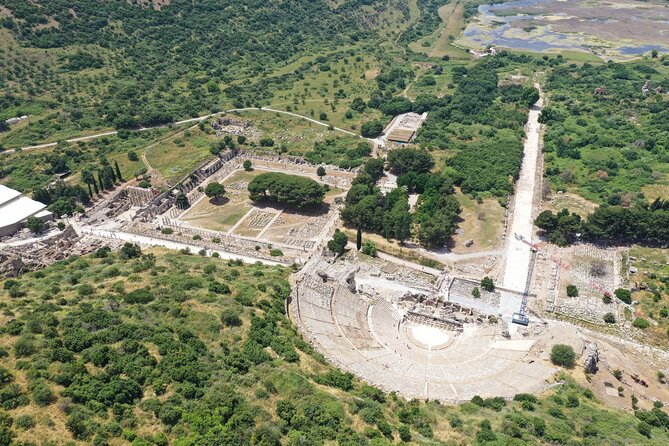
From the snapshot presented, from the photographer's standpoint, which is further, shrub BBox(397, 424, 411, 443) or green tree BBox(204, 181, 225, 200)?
green tree BBox(204, 181, 225, 200)

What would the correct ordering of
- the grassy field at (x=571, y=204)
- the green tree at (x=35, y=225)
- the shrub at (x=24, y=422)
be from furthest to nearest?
the grassy field at (x=571, y=204) → the green tree at (x=35, y=225) → the shrub at (x=24, y=422)

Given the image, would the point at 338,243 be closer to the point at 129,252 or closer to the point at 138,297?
the point at 129,252

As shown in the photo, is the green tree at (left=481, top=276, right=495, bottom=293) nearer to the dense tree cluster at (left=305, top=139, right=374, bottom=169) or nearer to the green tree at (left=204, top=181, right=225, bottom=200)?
the dense tree cluster at (left=305, top=139, right=374, bottom=169)

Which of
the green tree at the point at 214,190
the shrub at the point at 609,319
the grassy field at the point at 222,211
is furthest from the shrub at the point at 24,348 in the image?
the shrub at the point at 609,319

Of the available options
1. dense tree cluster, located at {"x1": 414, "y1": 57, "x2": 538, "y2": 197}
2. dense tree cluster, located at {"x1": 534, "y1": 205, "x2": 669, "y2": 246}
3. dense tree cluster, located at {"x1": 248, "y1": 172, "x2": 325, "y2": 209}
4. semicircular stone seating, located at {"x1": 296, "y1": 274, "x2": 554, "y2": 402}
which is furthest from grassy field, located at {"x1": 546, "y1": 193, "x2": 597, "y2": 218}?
dense tree cluster, located at {"x1": 248, "y1": 172, "x2": 325, "y2": 209}

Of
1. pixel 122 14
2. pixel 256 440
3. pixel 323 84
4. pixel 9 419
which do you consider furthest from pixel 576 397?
pixel 122 14

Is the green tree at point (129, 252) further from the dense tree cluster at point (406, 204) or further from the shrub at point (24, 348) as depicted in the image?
the dense tree cluster at point (406, 204)

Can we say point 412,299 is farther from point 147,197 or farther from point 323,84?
point 323,84
